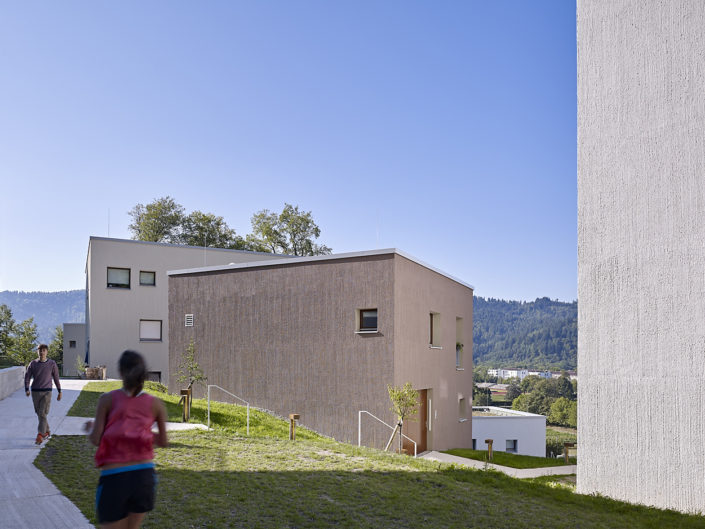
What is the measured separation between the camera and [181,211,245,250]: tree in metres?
44.4

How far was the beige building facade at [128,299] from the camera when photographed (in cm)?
2766

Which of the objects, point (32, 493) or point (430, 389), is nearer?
point (32, 493)

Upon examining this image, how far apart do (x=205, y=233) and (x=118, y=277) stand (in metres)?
16.4

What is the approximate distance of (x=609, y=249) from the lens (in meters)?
9.87

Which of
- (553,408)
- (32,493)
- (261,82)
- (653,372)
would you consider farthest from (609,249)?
(553,408)

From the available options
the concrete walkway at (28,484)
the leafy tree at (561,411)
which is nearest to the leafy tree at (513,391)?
the leafy tree at (561,411)

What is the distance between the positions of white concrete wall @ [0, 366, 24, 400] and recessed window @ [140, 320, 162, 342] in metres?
7.22

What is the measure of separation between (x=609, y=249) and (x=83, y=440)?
9657 mm

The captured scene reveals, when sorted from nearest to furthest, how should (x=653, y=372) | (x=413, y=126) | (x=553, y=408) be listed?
(x=653, y=372)
(x=413, y=126)
(x=553, y=408)

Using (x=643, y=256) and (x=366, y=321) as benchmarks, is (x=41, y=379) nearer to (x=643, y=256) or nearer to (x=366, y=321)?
(x=366, y=321)

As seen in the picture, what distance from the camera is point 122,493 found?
359 cm

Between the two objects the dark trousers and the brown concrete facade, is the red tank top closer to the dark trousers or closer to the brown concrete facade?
the dark trousers

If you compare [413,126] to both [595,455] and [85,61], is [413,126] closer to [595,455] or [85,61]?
[85,61]

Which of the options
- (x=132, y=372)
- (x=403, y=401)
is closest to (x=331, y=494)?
(x=132, y=372)
